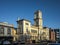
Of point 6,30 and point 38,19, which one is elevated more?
point 38,19

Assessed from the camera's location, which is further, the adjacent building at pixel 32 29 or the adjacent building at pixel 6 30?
the adjacent building at pixel 32 29

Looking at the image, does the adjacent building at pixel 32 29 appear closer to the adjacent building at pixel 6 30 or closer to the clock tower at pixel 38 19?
the clock tower at pixel 38 19

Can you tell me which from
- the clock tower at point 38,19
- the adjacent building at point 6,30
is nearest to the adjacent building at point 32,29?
the clock tower at point 38,19

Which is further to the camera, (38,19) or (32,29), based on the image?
(38,19)

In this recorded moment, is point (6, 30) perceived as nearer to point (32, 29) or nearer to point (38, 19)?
point (32, 29)

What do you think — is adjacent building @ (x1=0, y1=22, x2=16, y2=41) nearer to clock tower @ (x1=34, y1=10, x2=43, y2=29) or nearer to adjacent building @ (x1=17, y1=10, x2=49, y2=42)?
adjacent building @ (x1=17, y1=10, x2=49, y2=42)

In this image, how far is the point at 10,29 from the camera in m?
23.2

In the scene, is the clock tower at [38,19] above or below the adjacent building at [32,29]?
above

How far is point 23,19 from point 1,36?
707 cm

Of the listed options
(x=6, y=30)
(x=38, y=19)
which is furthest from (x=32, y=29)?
(x=6, y=30)

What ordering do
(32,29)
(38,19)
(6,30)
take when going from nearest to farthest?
(6,30) < (32,29) < (38,19)

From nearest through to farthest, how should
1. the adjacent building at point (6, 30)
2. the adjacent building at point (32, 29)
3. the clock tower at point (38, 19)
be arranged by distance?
the adjacent building at point (6, 30) → the adjacent building at point (32, 29) → the clock tower at point (38, 19)

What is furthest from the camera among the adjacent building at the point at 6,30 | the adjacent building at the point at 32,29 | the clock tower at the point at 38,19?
the clock tower at the point at 38,19

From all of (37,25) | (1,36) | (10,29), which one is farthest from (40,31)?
(1,36)
